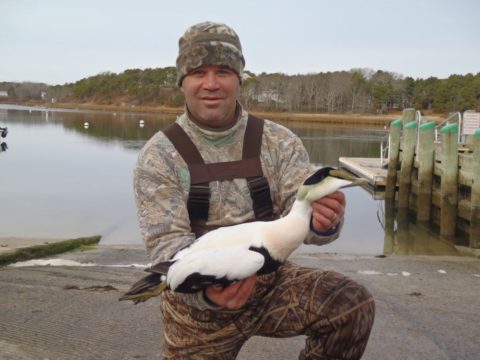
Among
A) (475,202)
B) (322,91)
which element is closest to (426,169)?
(475,202)

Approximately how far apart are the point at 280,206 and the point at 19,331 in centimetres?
276

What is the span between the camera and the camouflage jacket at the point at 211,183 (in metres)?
2.85

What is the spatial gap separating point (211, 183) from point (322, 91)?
338 ft

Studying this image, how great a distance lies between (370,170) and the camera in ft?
66.5

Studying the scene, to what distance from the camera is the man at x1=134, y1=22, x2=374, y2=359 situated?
2.79 m

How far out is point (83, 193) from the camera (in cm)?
1888

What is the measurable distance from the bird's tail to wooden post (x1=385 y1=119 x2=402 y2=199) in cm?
1600

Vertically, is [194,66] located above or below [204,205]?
above

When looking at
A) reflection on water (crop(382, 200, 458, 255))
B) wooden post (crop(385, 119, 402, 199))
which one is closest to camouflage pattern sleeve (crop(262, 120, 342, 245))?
reflection on water (crop(382, 200, 458, 255))

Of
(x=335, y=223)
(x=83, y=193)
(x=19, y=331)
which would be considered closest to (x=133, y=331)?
(x=19, y=331)

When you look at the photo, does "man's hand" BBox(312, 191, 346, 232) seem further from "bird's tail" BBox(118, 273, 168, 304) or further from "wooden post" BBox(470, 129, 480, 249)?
"wooden post" BBox(470, 129, 480, 249)

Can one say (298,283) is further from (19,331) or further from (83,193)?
(83,193)

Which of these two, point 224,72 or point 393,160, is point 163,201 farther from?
point 393,160

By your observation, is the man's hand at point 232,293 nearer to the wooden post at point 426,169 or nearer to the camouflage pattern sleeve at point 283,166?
the camouflage pattern sleeve at point 283,166
